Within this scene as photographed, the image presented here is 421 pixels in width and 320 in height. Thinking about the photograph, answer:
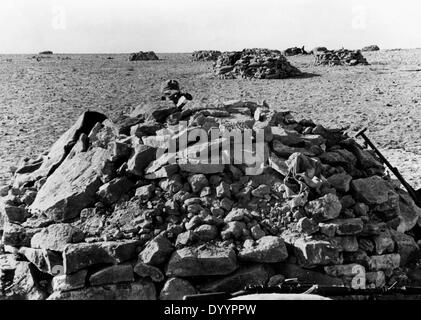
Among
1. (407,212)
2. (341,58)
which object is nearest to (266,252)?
(407,212)

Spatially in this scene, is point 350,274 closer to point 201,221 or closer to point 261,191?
point 261,191

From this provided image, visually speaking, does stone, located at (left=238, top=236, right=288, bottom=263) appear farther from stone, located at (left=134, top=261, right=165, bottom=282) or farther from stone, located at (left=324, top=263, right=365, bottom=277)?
stone, located at (left=134, top=261, right=165, bottom=282)

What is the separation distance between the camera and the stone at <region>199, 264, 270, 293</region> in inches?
187

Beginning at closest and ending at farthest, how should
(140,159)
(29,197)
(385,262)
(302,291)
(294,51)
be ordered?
(302,291) → (385,262) → (140,159) → (29,197) → (294,51)

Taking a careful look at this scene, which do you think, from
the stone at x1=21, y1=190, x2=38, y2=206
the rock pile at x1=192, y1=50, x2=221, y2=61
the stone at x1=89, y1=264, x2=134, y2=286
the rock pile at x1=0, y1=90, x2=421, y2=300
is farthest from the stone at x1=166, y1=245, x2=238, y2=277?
the rock pile at x1=192, y1=50, x2=221, y2=61

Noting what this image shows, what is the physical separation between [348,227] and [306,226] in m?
0.46

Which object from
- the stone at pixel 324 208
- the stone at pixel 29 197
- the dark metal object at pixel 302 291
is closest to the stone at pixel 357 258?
the stone at pixel 324 208

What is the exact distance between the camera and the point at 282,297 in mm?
3717

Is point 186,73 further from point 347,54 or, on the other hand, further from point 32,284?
point 32,284

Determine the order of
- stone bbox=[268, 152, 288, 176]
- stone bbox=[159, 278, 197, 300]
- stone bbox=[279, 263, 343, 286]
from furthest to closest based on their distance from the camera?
1. stone bbox=[268, 152, 288, 176]
2. stone bbox=[279, 263, 343, 286]
3. stone bbox=[159, 278, 197, 300]

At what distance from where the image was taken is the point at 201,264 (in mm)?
4762

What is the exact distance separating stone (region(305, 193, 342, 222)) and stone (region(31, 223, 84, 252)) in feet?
7.75

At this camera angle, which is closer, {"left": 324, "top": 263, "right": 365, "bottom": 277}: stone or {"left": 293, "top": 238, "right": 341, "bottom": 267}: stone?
{"left": 293, "top": 238, "right": 341, "bottom": 267}: stone

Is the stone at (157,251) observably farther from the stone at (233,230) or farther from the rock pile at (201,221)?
the stone at (233,230)
